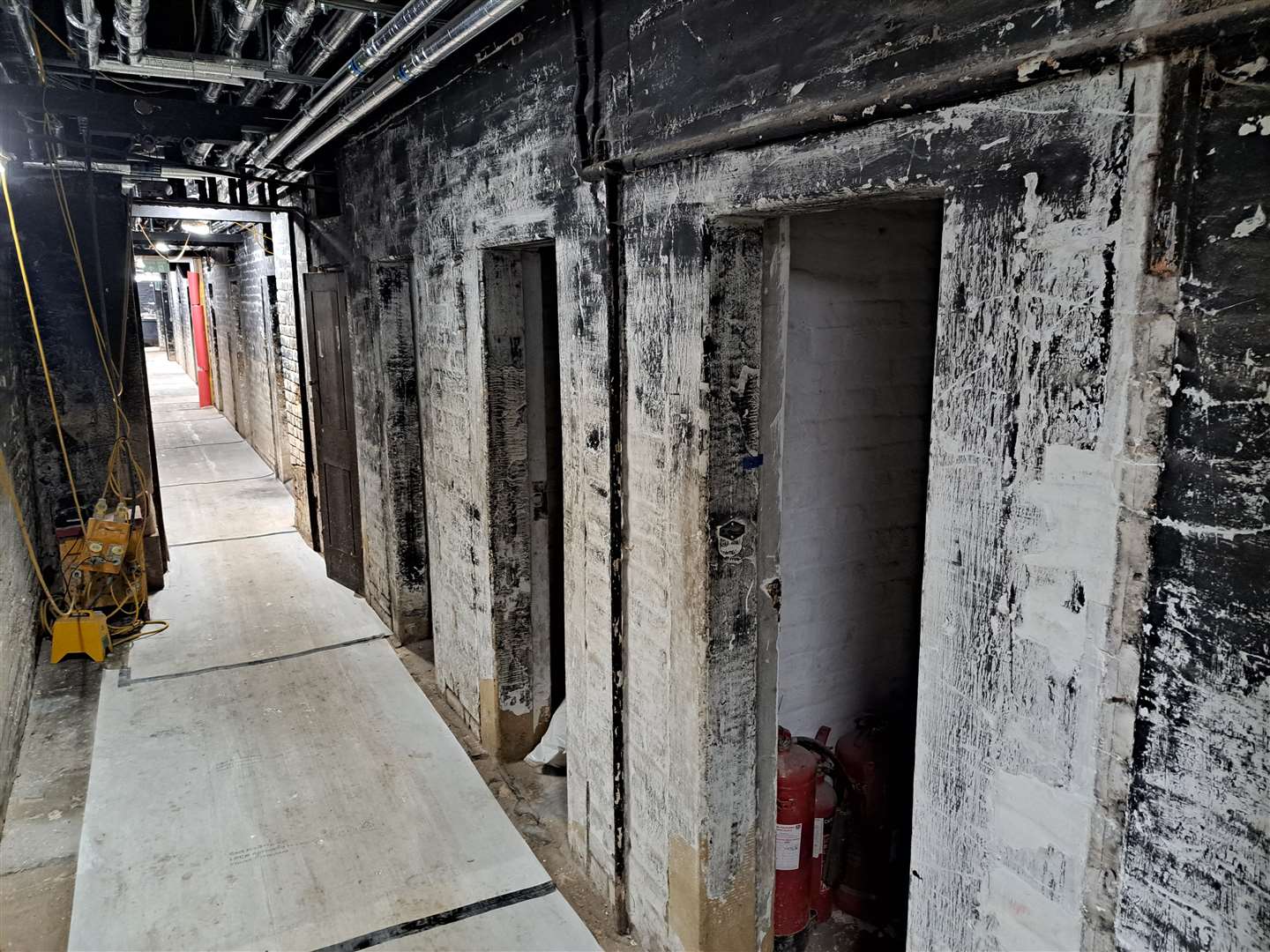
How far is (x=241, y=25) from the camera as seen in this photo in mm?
3168

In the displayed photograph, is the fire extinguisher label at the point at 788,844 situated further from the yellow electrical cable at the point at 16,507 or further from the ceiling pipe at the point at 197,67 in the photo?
the yellow electrical cable at the point at 16,507

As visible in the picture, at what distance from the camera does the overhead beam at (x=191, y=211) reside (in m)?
5.65

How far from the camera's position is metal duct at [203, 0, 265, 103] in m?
2.87

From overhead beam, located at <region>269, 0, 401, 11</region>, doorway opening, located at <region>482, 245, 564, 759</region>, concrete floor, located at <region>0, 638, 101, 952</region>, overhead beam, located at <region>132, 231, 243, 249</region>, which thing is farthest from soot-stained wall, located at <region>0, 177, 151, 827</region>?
overhead beam, located at <region>132, 231, 243, 249</region>

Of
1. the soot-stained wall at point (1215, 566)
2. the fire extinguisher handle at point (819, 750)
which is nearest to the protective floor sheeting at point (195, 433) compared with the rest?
the fire extinguisher handle at point (819, 750)

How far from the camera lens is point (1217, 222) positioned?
1.10 metres

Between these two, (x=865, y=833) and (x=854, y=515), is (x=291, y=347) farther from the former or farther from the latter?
(x=865, y=833)

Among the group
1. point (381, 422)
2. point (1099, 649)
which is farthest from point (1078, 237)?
point (381, 422)

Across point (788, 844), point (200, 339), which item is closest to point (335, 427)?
point (788, 844)

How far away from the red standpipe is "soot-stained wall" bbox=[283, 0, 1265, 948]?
13.3 meters

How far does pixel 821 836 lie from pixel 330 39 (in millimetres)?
3438

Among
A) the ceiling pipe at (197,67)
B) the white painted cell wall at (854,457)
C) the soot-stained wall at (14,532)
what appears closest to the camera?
the white painted cell wall at (854,457)

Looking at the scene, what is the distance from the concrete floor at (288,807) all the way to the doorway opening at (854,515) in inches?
38.3

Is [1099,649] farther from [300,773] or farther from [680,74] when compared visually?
[300,773]
